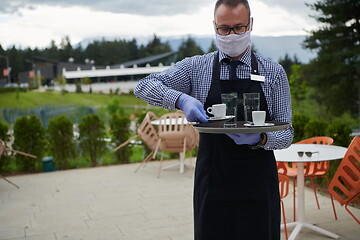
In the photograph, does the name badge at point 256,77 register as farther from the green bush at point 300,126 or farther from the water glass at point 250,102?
the green bush at point 300,126

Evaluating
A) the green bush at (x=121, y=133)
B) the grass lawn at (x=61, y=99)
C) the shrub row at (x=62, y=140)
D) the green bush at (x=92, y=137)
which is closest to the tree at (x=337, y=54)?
the grass lawn at (x=61, y=99)

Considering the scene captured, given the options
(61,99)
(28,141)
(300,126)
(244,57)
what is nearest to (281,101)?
(244,57)

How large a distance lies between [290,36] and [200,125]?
1654 cm

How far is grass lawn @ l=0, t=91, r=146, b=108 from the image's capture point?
15200 mm

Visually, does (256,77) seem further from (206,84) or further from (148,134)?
(148,134)

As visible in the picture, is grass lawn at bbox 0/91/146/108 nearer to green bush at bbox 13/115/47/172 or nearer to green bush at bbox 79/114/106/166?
green bush at bbox 13/115/47/172

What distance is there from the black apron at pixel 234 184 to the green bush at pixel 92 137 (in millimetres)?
5757

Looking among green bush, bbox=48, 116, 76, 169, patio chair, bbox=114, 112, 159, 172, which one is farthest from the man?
green bush, bbox=48, 116, 76, 169

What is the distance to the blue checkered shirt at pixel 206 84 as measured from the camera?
180cm

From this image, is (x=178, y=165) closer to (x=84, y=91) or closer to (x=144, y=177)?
(x=144, y=177)

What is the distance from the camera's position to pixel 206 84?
6.20 ft

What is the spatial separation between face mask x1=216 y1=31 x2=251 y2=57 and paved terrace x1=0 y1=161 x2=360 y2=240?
2351 millimetres

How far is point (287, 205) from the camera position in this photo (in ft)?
15.5

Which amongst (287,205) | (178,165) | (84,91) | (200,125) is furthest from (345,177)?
(84,91)
